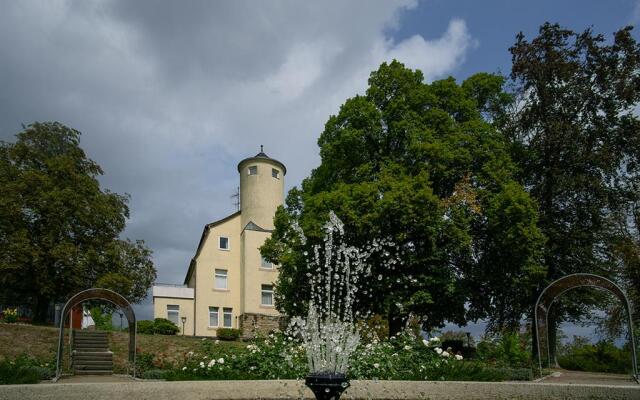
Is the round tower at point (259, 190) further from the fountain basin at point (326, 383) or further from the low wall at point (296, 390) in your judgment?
the fountain basin at point (326, 383)

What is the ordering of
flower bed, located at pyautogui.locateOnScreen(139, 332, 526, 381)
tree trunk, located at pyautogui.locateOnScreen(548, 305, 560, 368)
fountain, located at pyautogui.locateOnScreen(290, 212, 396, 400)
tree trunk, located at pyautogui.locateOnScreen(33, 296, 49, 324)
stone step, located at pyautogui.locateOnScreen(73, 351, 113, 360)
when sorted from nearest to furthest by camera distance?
flower bed, located at pyautogui.locateOnScreen(139, 332, 526, 381) → fountain, located at pyautogui.locateOnScreen(290, 212, 396, 400) → stone step, located at pyautogui.locateOnScreen(73, 351, 113, 360) → tree trunk, located at pyautogui.locateOnScreen(548, 305, 560, 368) → tree trunk, located at pyautogui.locateOnScreen(33, 296, 49, 324)

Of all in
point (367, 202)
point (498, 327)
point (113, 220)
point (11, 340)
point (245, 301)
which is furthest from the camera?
point (245, 301)

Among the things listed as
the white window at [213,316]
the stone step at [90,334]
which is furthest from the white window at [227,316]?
the stone step at [90,334]

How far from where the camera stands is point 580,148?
22.2m

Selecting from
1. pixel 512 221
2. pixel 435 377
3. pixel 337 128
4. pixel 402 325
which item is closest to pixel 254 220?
pixel 337 128

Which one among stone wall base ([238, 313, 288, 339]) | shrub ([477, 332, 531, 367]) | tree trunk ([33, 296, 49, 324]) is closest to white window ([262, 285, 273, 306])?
stone wall base ([238, 313, 288, 339])

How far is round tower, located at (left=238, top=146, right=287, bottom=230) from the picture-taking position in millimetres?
35969

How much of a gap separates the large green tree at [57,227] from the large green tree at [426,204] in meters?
9.64

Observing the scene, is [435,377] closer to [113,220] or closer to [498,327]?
[498,327]

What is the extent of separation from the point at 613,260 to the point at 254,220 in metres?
20.9

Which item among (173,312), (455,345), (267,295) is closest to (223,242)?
(267,295)

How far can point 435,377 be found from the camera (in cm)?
1137

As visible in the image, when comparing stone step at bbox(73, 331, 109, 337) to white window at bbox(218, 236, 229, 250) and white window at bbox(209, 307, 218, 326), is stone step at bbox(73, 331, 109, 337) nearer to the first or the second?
white window at bbox(209, 307, 218, 326)

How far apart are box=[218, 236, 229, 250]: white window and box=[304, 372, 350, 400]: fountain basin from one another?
29.9 m
